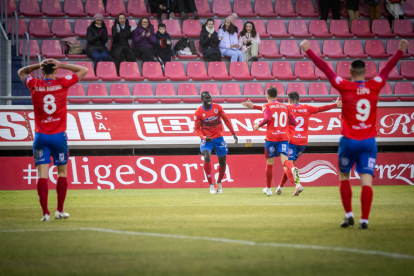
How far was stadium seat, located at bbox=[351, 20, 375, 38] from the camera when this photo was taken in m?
20.6

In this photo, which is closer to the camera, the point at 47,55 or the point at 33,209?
the point at 33,209

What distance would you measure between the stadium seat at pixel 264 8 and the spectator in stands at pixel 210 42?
346 centimetres

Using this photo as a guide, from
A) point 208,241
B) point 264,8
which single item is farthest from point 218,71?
point 208,241

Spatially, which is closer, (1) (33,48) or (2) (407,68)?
(1) (33,48)

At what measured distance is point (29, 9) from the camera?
1948cm

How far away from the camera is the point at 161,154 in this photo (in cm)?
1455

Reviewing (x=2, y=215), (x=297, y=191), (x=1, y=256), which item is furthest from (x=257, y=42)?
(x=1, y=256)

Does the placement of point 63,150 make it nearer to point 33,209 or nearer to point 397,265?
point 33,209

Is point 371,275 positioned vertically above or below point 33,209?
above

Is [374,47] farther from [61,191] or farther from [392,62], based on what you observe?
[61,191]

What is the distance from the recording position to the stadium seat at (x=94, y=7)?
19.8 m

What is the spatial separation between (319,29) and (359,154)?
49.9 feet

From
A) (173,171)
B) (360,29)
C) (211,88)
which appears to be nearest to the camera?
(173,171)

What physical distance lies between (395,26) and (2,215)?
60.0 feet
